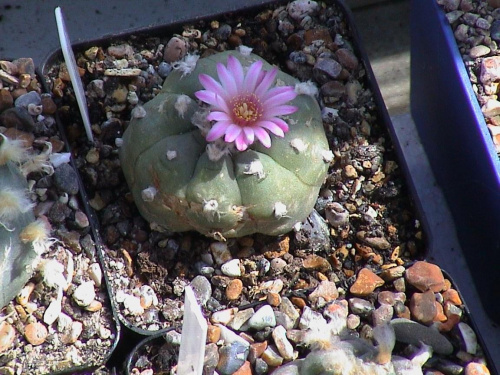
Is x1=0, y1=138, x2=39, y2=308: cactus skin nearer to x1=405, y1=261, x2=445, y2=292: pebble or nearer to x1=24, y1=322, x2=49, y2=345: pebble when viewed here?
x1=24, y1=322, x2=49, y2=345: pebble

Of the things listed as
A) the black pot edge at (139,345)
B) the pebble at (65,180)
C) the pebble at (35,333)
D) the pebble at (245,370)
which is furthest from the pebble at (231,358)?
the pebble at (65,180)

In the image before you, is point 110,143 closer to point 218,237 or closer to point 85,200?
point 85,200

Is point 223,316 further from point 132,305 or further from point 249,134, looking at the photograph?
point 249,134

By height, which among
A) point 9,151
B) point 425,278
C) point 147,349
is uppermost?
point 9,151

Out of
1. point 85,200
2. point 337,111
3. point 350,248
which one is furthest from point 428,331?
point 85,200

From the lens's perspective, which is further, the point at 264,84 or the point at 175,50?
the point at 175,50

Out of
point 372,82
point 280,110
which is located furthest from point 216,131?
point 372,82

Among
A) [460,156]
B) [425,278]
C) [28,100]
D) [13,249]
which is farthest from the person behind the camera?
[460,156]
